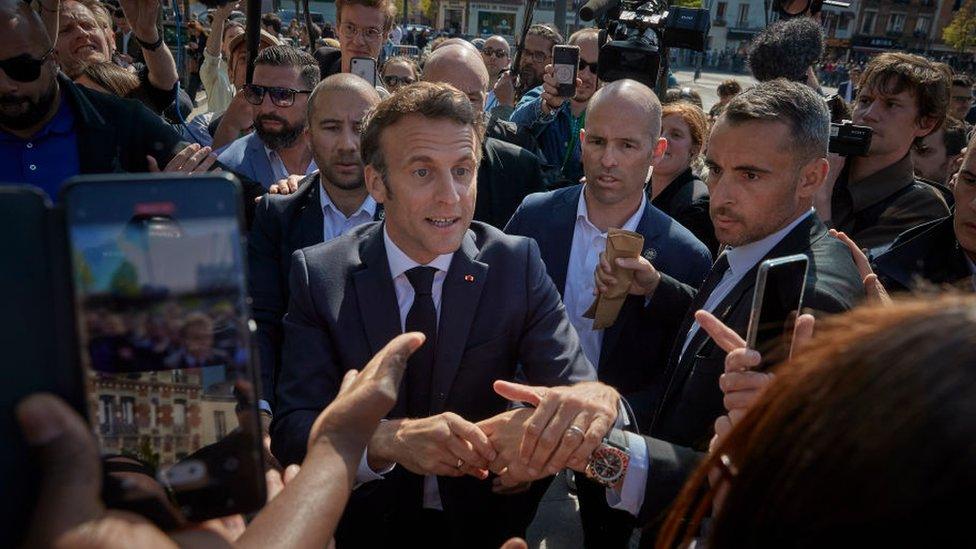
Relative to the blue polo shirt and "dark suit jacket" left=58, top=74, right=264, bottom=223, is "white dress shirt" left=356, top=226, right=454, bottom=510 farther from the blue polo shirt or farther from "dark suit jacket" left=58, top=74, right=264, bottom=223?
the blue polo shirt

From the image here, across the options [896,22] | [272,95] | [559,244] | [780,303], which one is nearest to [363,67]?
[272,95]

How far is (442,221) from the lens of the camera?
1.92m

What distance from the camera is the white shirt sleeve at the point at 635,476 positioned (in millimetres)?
1686

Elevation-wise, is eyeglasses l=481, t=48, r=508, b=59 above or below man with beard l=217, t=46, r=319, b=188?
above

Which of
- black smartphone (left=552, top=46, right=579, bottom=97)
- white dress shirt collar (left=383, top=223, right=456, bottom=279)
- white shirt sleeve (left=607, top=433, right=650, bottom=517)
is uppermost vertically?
black smartphone (left=552, top=46, right=579, bottom=97)

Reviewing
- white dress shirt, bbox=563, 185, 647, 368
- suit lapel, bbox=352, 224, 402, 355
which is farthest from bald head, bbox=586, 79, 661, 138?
suit lapel, bbox=352, 224, 402, 355

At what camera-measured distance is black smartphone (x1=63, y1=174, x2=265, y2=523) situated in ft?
2.47

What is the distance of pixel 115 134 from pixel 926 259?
123 inches

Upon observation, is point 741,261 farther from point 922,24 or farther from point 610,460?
point 922,24

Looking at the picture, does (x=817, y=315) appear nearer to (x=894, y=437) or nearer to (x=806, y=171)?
(x=806, y=171)

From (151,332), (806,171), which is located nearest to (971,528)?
(151,332)

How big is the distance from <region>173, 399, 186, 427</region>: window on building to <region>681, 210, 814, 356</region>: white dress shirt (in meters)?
1.52

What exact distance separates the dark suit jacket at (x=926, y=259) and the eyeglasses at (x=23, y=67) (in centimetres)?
318

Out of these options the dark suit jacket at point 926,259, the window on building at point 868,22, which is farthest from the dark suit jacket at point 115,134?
the window on building at point 868,22
